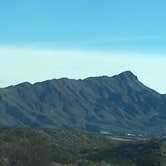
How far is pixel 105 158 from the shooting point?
190 metres

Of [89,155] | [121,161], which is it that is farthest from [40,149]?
[89,155]

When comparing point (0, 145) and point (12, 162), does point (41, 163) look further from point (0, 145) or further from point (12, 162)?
point (0, 145)

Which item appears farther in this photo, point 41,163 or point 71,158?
point 71,158

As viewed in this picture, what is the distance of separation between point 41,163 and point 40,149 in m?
3.21

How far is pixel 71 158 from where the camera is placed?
6713 inches

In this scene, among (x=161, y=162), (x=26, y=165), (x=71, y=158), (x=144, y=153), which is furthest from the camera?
(x=144, y=153)

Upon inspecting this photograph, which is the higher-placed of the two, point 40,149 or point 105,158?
point 40,149

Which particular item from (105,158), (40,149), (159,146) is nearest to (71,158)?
(105,158)

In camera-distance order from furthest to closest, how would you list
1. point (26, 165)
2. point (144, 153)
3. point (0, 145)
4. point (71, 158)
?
point (144, 153), point (71, 158), point (0, 145), point (26, 165)

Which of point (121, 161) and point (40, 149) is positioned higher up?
point (40, 149)

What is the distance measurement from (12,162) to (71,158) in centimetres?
4957

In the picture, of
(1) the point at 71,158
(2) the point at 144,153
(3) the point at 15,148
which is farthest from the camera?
(2) the point at 144,153

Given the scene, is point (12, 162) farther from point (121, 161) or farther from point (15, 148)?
point (121, 161)

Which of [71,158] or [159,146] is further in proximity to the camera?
[159,146]
